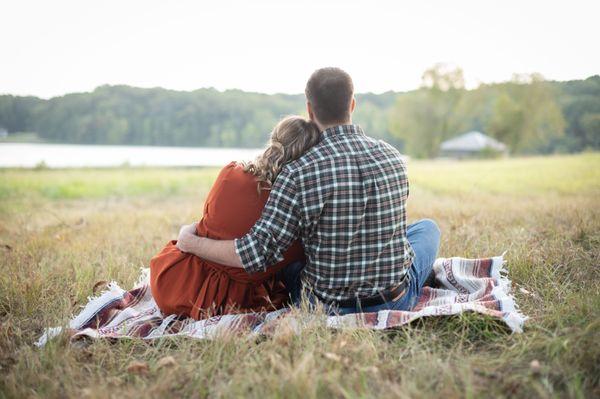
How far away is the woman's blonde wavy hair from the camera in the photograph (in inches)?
99.6

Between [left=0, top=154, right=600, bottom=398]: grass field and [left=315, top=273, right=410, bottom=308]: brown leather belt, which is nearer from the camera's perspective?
[left=0, top=154, right=600, bottom=398]: grass field

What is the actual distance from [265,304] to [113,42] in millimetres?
12238

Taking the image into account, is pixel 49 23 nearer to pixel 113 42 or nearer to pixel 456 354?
pixel 113 42

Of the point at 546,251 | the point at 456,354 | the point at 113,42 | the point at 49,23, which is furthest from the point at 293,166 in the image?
the point at 113,42

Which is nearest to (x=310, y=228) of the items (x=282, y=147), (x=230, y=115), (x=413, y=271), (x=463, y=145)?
(x=282, y=147)

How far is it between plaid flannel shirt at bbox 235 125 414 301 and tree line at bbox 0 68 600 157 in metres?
0.67

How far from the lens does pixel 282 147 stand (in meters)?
2.56

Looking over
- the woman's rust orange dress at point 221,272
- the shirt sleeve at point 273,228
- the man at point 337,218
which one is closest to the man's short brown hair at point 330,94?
the man at point 337,218

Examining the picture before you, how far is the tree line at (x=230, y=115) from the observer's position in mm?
10135

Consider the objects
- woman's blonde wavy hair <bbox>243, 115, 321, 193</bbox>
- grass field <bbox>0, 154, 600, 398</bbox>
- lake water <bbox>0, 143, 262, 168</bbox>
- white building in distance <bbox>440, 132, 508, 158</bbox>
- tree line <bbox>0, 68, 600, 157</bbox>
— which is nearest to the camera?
grass field <bbox>0, 154, 600, 398</bbox>

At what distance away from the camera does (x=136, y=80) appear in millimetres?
16953

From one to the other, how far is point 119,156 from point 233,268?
23.3 meters

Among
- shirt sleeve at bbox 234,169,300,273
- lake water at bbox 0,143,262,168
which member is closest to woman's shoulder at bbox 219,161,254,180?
shirt sleeve at bbox 234,169,300,273

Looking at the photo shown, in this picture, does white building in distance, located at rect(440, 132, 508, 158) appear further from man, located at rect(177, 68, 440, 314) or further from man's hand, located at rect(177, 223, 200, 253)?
man's hand, located at rect(177, 223, 200, 253)
